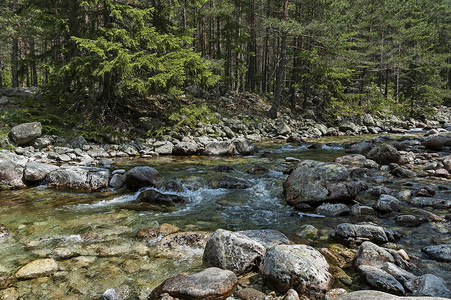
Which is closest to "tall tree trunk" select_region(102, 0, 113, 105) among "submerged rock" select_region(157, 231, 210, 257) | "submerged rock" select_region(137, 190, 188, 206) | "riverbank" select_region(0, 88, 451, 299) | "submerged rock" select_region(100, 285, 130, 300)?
"riverbank" select_region(0, 88, 451, 299)

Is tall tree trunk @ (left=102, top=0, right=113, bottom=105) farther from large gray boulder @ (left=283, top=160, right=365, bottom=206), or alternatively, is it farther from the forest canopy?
large gray boulder @ (left=283, top=160, right=365, bottom=206)

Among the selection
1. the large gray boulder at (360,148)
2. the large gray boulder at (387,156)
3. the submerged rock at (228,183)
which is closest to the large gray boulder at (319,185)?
the submerged rock at (228,183)

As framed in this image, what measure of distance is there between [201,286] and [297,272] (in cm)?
123

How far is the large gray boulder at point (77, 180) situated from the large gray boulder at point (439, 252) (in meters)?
7.81

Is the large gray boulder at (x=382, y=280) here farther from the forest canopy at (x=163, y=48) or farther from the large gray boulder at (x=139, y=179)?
the forest canopy at (x=163, y=48)

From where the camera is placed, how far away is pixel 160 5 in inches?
643

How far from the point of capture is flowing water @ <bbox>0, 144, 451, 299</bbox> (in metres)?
3.81

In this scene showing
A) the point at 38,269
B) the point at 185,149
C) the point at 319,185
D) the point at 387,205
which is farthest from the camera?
the point at 185,149

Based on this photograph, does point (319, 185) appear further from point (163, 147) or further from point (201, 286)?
point (163, 147)

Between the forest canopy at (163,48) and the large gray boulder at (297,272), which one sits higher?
the forest canopy at (163,48)

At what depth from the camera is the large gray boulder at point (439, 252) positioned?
4070mm

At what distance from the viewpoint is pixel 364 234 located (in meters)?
4.80

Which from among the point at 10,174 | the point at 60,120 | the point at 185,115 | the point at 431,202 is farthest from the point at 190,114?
the point at 431,202

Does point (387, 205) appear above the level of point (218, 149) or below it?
below
